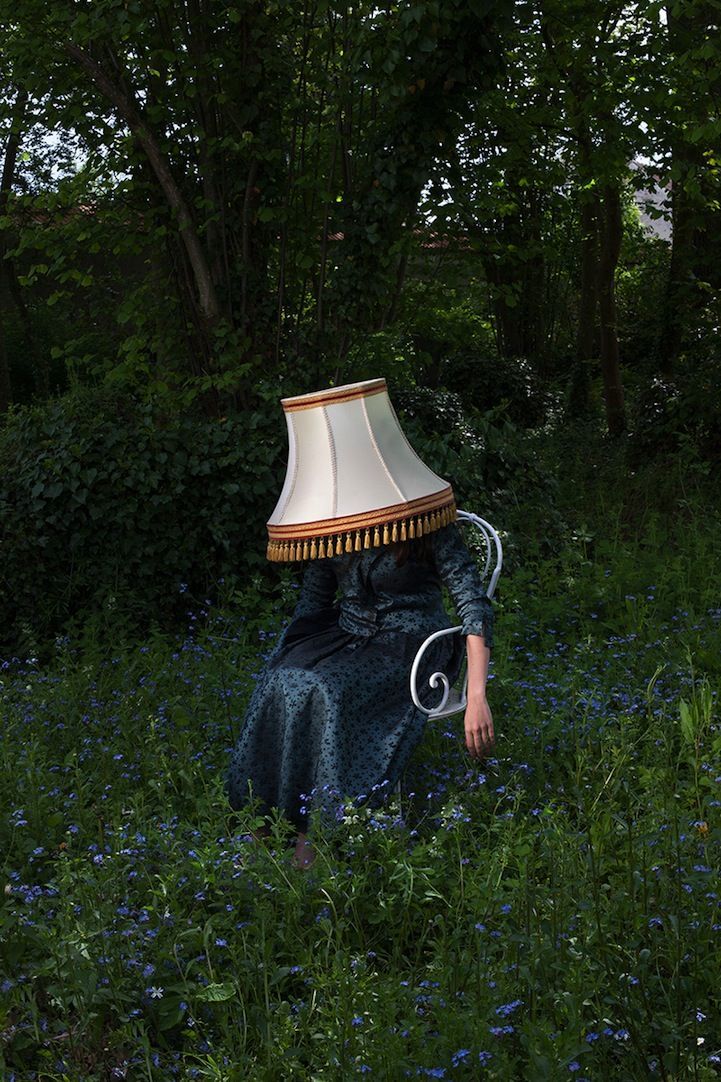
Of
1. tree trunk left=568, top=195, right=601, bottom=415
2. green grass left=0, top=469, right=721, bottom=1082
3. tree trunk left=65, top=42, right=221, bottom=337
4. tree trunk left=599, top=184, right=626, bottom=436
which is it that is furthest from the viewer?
tree trunk left=568, top=195, right=601, bottom=415

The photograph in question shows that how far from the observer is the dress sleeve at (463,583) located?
151 inches

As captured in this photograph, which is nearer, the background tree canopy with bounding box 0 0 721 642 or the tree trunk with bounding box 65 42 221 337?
the background tree canopy with bounding box 0 0 721 642

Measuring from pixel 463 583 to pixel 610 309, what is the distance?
11995 mm

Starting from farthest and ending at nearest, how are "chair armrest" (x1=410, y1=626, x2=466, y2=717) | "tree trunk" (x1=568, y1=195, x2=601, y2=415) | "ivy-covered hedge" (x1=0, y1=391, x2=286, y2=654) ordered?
"tree trunk" (x1=568, y1=195, x2=601, y2=415) → "ivy-covered hedge" (x1=0, y1=391, x2=286, y2=654) → "chair armrest" (x1=410, y1=626, x2=466, y2=717)

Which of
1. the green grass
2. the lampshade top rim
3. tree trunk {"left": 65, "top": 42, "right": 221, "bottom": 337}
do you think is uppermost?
tree trunk {"left": 65, "top": 42, "right": 221, "bottom": 337}

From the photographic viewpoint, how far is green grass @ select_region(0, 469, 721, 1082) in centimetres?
267

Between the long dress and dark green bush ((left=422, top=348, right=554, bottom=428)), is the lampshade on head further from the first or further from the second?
dark green bush ((left=422, top=348, right=554, bottom=428))

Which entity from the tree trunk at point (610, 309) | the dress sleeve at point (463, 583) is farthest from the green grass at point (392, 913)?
the tree trunk at point (610, 309)

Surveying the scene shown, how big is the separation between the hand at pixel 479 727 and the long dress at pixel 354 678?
8.8 inches

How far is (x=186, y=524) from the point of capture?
7.06 m

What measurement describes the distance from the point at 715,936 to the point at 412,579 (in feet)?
5.15

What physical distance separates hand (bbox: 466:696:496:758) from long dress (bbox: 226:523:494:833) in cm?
22

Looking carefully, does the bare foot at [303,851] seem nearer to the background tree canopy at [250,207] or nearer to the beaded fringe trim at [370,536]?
the beaded fringe trim at [370,536]

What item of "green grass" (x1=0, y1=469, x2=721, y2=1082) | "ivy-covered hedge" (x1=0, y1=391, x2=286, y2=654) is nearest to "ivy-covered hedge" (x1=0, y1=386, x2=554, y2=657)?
"ivy-covered hedge" (x1=0, y1=391, x2=286, y2=654)
